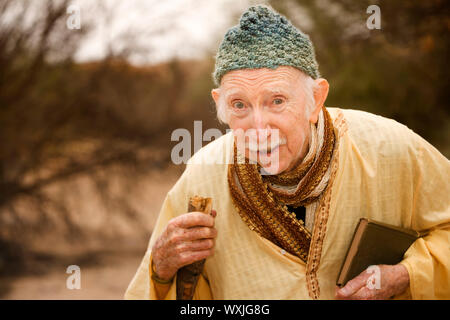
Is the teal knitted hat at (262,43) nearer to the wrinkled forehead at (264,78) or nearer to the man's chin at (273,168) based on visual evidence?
the wrinkled forehead at (264,78)

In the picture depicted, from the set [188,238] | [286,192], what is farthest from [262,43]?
[188,238]

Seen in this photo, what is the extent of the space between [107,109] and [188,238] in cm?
445

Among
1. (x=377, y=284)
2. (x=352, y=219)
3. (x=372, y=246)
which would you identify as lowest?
(x=377, y=284)

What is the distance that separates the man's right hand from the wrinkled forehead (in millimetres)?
476

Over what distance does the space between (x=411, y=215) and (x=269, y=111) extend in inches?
27.7

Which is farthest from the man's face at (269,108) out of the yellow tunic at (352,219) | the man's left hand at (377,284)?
the man's left hand at (377,284)

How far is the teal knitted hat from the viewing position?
70.5 inches

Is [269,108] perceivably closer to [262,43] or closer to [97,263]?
[262,43]

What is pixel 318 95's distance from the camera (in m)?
1.96

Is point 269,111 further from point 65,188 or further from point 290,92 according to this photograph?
point 65,188

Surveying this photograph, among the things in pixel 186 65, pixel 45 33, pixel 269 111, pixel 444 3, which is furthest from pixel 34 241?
pixel 444 3

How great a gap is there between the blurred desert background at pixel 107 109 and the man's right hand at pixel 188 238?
3.59 metres

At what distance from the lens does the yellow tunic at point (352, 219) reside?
6.48ft

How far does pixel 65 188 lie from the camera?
19.1ft
